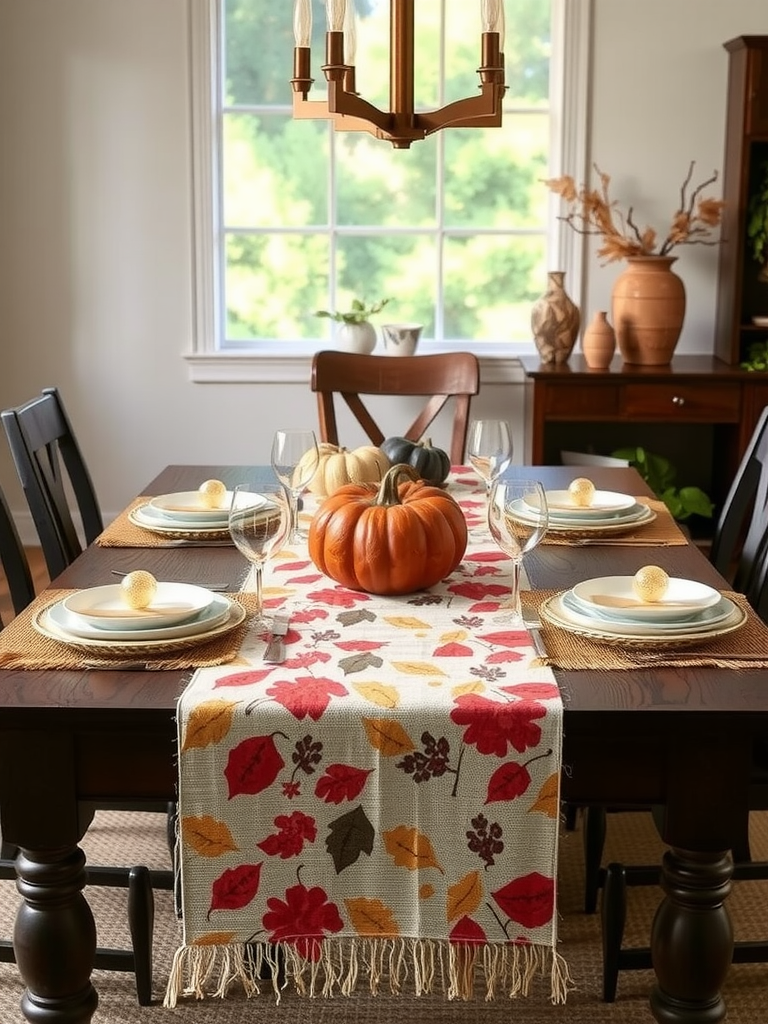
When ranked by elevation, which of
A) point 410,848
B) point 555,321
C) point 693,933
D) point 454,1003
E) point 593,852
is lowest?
point 454,1003

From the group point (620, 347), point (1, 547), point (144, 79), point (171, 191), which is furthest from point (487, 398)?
point (1, 547)

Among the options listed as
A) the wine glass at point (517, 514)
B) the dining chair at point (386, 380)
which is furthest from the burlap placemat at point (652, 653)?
the dining chair at point (386, 380)

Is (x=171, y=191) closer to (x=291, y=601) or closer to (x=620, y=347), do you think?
(x=620, y=347)

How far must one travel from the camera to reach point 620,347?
4672mm

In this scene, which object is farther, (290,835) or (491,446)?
(491,446)

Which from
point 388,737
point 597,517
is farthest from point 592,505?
point 388,737

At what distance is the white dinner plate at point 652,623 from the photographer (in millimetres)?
1746

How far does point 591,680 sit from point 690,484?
362 cm

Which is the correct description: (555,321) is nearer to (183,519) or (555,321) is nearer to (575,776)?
(183,519)

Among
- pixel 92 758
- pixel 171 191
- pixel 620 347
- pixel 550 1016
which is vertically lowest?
pixel 550 1016

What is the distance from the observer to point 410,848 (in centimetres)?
156

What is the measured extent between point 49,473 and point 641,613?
52.2 inches

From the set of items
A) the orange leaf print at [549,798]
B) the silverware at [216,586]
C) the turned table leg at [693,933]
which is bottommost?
the turned table leg at [693,933]

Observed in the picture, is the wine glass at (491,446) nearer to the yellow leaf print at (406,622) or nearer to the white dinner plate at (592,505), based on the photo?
the white dinner plate at (592,505)
